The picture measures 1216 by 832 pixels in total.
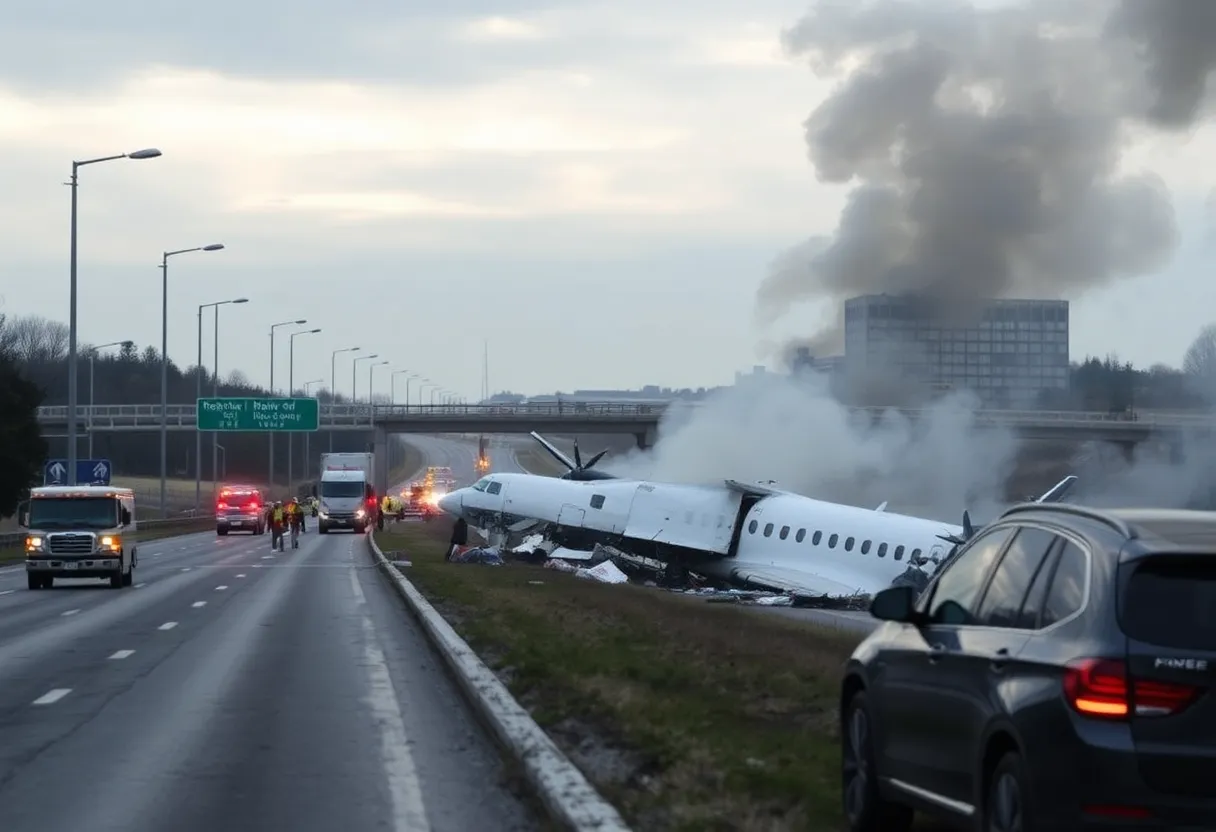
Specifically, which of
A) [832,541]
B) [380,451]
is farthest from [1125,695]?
[380,451]

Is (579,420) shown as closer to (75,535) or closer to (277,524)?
(277,524)

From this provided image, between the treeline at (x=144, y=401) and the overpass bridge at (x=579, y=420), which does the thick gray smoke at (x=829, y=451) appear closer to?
the overpass bridge at (x=579, y=420)

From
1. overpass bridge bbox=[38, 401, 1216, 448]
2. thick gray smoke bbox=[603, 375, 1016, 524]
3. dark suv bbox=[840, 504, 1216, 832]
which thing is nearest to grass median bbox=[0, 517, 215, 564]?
overpass bridge bbox=[38, 401, 1216, 448]

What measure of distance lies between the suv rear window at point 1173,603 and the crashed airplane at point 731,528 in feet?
103

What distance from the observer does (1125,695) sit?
6.62 metres

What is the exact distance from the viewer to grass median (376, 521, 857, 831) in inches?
387

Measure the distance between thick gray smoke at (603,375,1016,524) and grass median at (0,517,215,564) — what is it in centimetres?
1934

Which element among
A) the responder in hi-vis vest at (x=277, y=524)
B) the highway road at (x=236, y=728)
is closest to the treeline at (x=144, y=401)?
the responder in hi-vis vest at (x=277, y=524)

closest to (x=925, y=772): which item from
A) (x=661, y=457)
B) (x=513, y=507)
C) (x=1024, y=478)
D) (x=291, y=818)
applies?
(x=291, y=818)

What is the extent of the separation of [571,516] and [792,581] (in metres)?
7.66

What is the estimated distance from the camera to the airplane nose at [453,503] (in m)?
53.5

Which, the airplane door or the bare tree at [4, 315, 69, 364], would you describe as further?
the bare tree at [4, 315, 69, 364]

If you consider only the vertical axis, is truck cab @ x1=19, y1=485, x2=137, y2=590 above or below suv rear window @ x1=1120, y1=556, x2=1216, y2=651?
below

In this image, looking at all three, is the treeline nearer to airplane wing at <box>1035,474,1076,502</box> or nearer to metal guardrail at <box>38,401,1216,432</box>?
metal guardrail at <box>38,401,1216,432</box>
